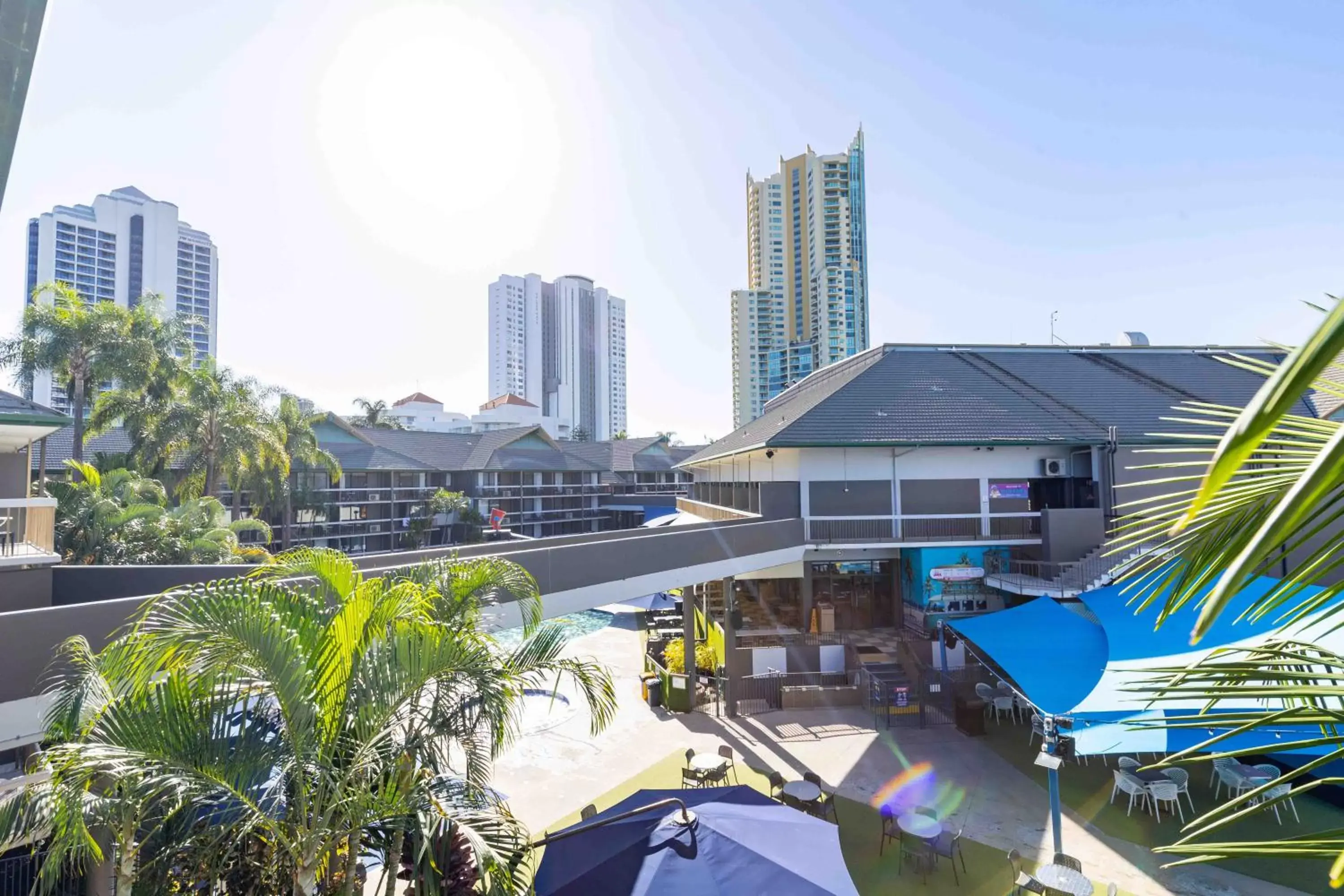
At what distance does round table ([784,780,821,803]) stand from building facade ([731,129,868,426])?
72206mm

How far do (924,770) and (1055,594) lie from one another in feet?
20.2

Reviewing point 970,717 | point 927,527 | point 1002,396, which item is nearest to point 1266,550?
point 970,717

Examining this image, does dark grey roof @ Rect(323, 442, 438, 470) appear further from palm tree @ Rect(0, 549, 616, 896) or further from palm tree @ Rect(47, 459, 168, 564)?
palm tree @ Rect(0, 549, 616, 896)

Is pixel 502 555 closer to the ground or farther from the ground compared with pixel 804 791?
farther from the ground

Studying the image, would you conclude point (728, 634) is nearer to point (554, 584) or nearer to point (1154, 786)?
point (554, 584)

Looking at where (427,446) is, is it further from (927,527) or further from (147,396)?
(927,527)

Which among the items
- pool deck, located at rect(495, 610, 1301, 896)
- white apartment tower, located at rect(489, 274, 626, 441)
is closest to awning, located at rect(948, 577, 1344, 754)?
pool deck, located at rect(495, 610, 1301, 896)

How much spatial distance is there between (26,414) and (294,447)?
28445 millimetres

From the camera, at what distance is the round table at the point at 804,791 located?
10414mm

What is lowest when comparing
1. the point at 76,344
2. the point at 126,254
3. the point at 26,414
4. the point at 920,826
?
the point at 920,826

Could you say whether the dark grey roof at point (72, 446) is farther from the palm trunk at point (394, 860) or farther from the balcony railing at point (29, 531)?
the palm trunk at point (394, 860)

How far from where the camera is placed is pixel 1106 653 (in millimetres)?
11484

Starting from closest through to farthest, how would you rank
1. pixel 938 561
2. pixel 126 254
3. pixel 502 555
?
pixel 502 555
pixel 938 561
pixel 126 254

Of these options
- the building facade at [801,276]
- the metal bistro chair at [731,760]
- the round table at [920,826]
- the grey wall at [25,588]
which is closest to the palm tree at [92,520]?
the grey wall at [25,588]
